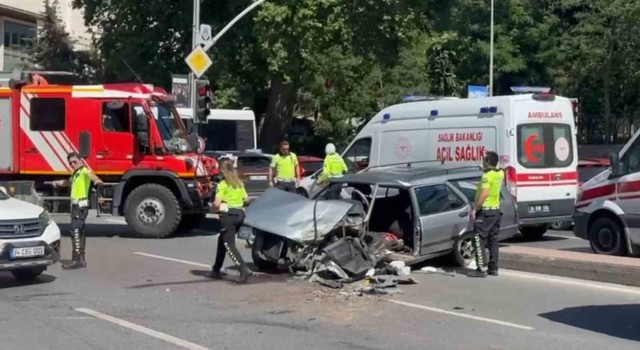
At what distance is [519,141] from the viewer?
17.3m

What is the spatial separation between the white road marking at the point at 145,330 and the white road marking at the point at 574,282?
19.6 feet

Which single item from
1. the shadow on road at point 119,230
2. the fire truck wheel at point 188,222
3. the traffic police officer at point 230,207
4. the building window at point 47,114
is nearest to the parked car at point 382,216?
the traffic police officer at point 230,207

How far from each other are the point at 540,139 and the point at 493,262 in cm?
442

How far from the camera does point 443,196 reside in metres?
14.4

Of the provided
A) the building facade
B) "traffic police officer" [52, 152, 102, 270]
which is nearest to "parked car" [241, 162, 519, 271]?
"traffic police officer" [52, 152, 102, 270]

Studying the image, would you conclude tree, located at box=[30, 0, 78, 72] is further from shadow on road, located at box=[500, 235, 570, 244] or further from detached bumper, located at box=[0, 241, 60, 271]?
detached bumper, located at box=[0, 241, 60, 271]

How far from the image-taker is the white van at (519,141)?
17297 millimetres

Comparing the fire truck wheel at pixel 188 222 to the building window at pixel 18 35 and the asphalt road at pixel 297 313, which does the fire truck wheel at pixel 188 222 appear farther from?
the building window at pixel 18 35

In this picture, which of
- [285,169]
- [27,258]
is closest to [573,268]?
[27,258]

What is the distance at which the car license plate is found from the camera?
12.5 metres

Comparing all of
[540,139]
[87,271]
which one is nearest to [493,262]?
[540,139]

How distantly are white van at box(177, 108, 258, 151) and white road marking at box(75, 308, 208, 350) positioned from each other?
24624mm

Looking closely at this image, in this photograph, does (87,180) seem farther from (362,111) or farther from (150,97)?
A: (362,111)

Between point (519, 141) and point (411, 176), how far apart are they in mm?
3786
